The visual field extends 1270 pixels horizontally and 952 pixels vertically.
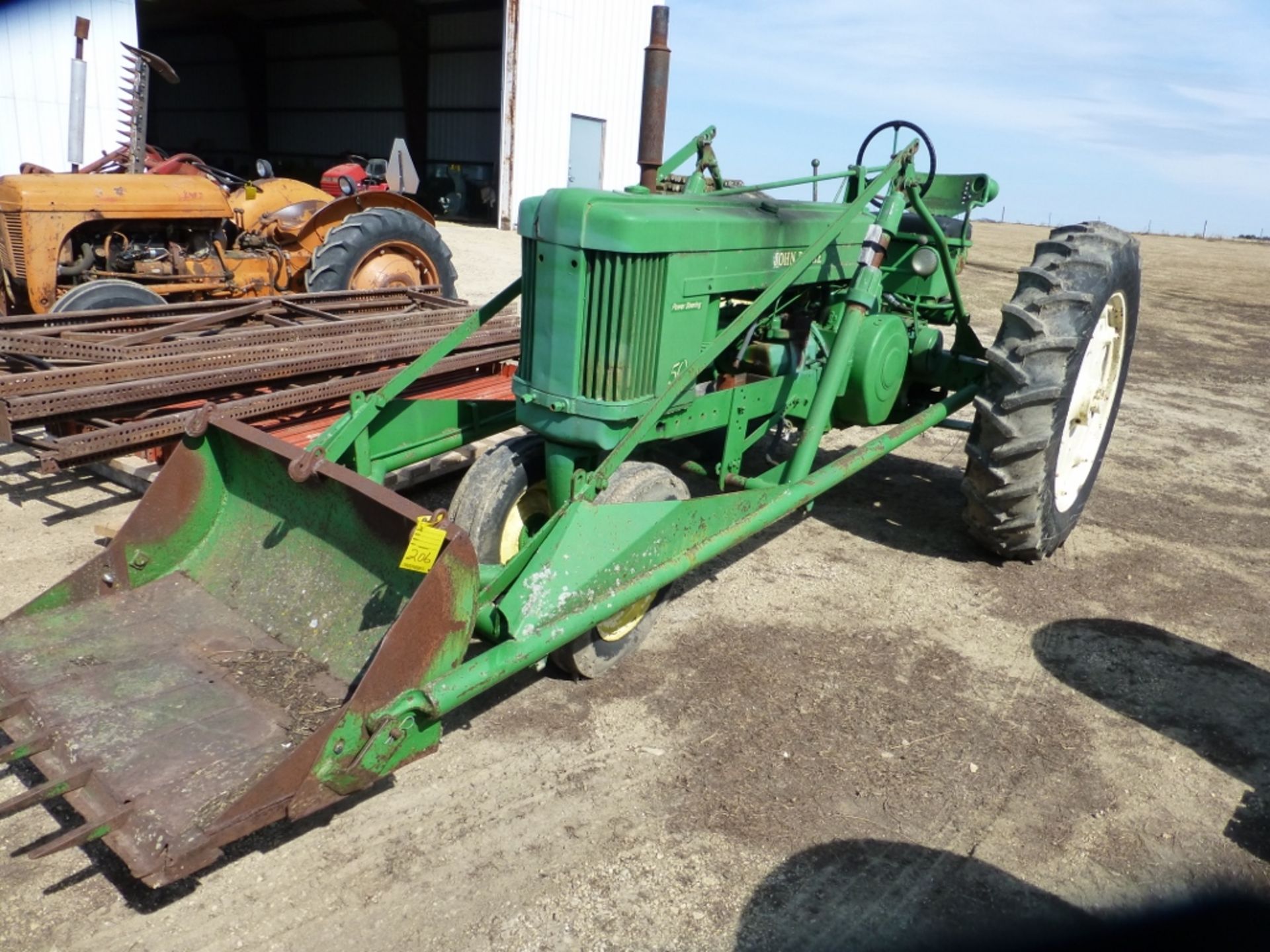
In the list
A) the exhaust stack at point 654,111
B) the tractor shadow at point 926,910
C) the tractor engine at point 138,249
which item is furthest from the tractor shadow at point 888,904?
the tractor engine at point 138,249

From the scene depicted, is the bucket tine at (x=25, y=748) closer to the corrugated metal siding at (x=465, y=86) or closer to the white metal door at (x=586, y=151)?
the white metal door at (x=586, y=151)

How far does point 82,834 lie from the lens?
199 cm

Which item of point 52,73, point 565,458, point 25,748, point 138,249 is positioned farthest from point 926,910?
point 52,73

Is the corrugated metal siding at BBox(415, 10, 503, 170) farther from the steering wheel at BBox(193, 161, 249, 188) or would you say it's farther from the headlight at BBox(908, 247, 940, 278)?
the headlight at BBox(908, 247, 940, 278)

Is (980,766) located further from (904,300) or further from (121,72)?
(121,72)

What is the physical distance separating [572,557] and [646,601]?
2.23 ft

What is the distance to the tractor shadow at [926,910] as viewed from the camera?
224 cm

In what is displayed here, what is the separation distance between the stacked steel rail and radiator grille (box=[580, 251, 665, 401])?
146 cm

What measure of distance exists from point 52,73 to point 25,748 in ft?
37.8

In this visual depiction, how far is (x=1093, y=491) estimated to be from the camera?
18.5 feet

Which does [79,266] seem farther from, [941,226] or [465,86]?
[465,86]

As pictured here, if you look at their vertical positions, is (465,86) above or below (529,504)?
above

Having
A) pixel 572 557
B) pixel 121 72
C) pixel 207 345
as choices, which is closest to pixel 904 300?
pixel 572 557

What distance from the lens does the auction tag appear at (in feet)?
7.87
